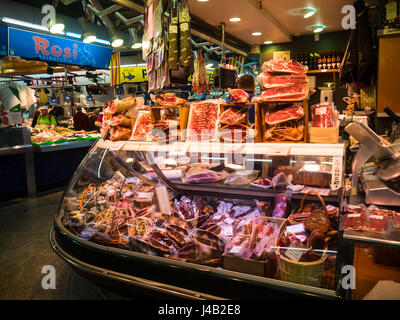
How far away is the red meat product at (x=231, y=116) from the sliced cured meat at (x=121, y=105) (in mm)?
1135

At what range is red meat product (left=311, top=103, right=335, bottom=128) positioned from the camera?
2.25m

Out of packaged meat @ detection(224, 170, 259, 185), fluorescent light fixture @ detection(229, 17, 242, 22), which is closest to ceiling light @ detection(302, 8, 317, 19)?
fluorescent light fixture @ detection(229, 17, 242, 22)

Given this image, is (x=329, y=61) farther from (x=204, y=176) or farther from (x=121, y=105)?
(x=121, y=105)

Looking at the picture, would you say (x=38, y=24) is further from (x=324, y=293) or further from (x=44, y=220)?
(x=324, y=293)

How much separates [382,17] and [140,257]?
4.06m

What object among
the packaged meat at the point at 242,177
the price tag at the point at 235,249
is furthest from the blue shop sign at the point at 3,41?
the price tag at the point at 235,249

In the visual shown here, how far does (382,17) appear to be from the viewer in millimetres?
3877

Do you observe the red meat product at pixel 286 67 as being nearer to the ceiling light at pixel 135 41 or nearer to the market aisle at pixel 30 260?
the market aisle at pixel 30 260

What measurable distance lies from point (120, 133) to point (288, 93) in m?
Result: 1.64

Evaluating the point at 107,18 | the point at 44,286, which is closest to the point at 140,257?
the point at 44,286

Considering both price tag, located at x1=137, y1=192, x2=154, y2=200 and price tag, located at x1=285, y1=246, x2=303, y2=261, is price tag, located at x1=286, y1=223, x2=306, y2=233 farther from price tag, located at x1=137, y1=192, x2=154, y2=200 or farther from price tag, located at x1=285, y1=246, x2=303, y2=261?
price tag, located at x1=137, y1=192, x2=154, y2=200

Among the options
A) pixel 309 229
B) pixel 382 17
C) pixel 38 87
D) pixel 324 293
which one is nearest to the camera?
pixel 324 293

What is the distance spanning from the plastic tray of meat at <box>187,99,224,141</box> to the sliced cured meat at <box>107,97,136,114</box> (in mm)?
766

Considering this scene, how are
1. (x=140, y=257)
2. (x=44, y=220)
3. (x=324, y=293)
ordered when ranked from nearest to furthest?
(x=324, y=293) < (x=140, y=257) < (x=44, y=220)
